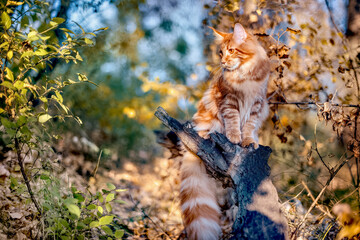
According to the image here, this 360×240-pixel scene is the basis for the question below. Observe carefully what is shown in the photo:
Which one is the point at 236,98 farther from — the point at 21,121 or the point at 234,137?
the point at 21,121

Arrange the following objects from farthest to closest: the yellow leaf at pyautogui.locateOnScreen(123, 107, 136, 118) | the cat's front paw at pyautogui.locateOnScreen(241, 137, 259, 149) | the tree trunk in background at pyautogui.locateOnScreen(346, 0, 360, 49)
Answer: the yellow leaf at pyautogui.locateOnScreen(123, 107, 136, 118) → the tree trunk in background at pyautogui.locateOnScreen(346, 0, 360, 49) → the cat's front paw at pyautogui.locateOnScreen(241, 137, 259, 149)

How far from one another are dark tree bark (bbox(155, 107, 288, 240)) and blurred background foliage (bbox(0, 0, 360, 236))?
1.22m

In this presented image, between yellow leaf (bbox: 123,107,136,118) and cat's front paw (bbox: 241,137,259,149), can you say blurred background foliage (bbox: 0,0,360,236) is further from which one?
cat's front paw (bbox: 241,137,259,149)

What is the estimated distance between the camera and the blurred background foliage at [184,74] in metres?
2.86

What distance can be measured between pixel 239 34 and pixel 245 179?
1184mm

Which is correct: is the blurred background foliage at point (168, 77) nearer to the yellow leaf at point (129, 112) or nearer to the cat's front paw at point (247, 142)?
the yellow leaf at point (129, 112)

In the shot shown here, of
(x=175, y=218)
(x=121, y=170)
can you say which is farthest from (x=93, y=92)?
(x=175, y=218)

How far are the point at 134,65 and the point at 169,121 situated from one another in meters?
1.69

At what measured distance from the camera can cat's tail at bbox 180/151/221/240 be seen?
1688mm

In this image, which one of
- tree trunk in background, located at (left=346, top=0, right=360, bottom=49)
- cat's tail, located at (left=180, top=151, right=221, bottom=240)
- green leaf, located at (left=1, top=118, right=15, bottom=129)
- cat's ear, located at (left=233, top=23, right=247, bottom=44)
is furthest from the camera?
tree trunk in background, located at (left=346, top=0, right=360, bottom=49)

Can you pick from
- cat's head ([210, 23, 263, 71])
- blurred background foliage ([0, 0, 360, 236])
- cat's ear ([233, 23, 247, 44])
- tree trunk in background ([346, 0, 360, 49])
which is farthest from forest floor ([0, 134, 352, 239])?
tree trunk in background ([346, 0, 360, 49])

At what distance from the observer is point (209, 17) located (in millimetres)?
3307

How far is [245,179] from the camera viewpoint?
5.79 feet

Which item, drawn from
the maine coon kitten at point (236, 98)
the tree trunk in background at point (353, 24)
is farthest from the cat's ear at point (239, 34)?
the tree trunk in background at point (353, 24)
